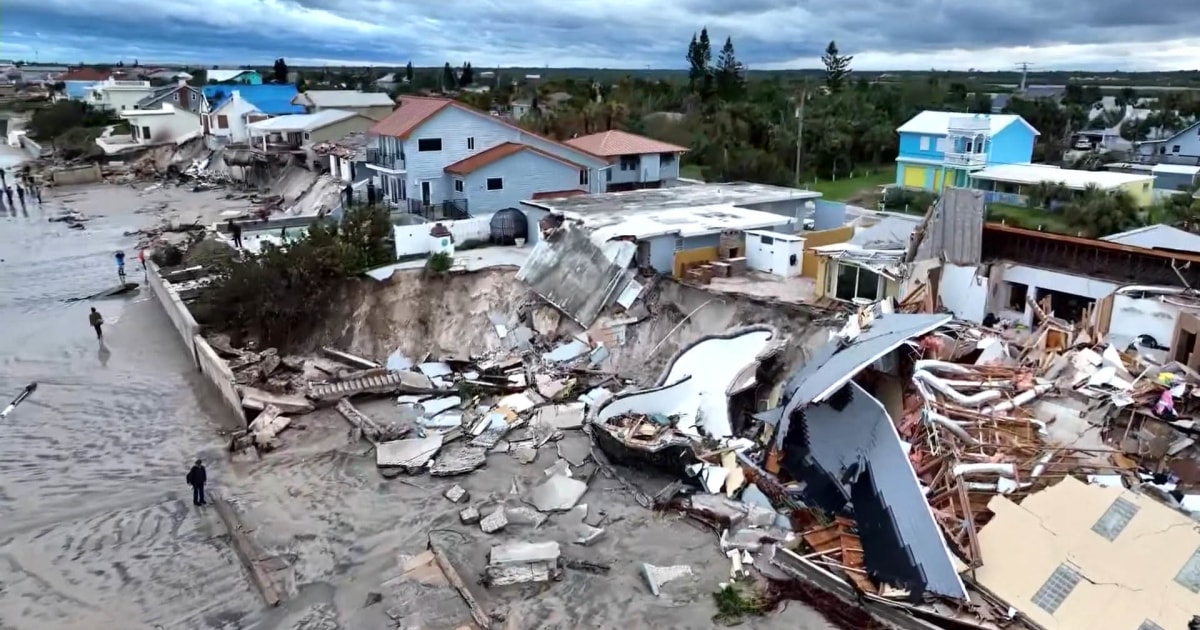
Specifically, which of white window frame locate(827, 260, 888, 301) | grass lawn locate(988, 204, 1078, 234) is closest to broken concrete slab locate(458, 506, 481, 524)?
white window frame locate(827, 260, 888, 301)

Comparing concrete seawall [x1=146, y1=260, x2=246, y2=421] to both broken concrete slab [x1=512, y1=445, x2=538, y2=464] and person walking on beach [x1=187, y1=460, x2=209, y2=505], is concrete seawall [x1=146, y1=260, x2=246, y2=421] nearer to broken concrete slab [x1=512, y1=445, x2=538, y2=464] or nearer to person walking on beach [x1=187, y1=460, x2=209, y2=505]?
person walking on beach [x1=187, y1=460, x2=209, y2=505]

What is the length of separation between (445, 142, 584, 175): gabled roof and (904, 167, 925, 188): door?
72.8 feet

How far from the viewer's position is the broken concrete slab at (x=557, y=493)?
14469 millimetres

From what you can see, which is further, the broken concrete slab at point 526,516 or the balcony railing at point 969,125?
the balcony railing at point 969,125

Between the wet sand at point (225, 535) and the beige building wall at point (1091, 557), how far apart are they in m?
2.72

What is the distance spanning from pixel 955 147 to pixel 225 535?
125ft

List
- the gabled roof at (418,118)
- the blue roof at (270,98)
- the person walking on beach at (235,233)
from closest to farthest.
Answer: the gabled roof at (418,118) → the person walking on beach at (235,233) → the blue roof at (270,98)

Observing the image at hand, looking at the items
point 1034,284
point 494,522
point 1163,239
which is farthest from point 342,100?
point 1163,239

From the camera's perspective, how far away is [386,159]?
3212 cm

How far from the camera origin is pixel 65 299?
28.6 m

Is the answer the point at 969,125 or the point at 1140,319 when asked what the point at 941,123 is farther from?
the point at 1140,319

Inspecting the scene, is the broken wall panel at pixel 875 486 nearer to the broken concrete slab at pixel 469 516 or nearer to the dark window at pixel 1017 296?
the broken concrete slab at pixel 469 516

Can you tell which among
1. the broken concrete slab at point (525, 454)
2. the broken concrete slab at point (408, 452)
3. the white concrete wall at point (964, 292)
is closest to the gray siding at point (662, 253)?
the white concrete wall at point (964, 292)

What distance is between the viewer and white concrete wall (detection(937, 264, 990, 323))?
18.6 m
